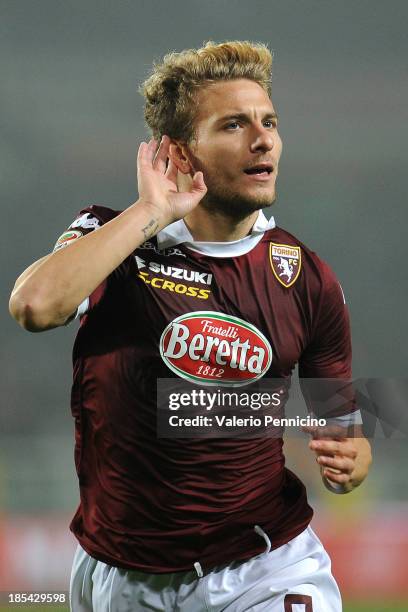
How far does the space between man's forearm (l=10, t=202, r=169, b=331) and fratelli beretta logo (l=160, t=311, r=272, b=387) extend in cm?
36

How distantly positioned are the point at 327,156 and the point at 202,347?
3742 mm

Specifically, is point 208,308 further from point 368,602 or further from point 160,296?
point 368,602

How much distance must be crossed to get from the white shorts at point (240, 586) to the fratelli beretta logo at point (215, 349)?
1.48 feet

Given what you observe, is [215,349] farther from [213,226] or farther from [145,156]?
[145,156]

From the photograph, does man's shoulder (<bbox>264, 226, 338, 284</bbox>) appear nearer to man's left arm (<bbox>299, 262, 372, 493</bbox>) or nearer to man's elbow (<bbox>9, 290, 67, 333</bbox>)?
man's left arm (<bbox>299, 262, 372, 493</bbox>)

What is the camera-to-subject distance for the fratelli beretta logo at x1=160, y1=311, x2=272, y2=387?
252 cm

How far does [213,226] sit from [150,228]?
1.23ft

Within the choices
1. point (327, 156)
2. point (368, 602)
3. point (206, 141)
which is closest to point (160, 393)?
point (206, 141)

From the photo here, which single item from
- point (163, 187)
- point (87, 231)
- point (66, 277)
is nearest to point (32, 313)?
point (66, 277)

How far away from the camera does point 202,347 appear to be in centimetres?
256

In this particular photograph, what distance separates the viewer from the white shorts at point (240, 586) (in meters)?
2.46

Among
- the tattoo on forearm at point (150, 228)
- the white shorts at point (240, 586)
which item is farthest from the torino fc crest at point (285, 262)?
the white shorts at point (240, 586)

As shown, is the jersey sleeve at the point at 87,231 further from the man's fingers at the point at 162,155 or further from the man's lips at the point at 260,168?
the man's lips at the point at 260,168

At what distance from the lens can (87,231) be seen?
245cm
